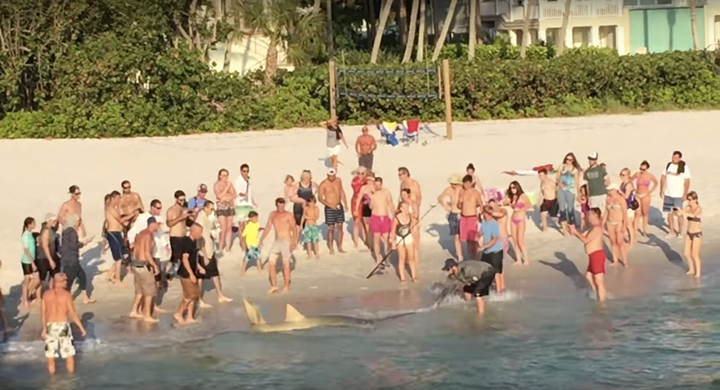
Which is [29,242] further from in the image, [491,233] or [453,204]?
[453,204]

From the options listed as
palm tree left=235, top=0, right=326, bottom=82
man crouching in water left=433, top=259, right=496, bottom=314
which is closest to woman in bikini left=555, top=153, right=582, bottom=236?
man crouching in water left=433, top=259, right=496, bottom=314

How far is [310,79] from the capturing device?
3484 cm

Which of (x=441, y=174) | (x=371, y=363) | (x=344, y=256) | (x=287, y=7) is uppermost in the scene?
(x=287, y=7)

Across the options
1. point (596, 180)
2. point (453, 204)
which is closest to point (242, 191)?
point (453, 204)

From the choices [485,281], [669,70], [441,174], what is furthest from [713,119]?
[485,281]

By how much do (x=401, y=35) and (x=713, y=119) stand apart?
1514cm

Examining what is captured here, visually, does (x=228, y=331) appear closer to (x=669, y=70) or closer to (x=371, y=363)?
(x=371, y=363)

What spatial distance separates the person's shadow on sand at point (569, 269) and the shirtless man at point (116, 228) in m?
6.43

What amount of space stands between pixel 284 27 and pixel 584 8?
1438 centimetres

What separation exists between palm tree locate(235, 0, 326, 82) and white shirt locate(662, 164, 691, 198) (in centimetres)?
1894

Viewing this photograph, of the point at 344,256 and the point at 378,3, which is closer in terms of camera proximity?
the point at 344,256

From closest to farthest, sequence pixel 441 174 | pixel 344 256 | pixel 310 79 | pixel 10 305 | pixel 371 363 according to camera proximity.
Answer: pixel 371 363 < pixel 10 305 < pixel 344 256 < pixel 441 174 < pixel 310 79

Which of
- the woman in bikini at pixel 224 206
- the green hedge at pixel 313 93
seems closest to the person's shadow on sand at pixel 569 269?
the woman in bikini at pixel 224 206

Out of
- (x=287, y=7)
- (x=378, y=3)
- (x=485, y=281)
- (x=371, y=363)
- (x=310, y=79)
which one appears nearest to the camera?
(x=371, y=363)
